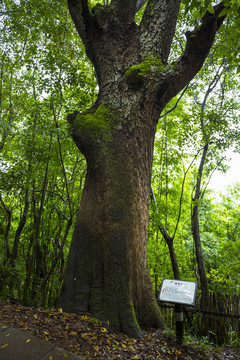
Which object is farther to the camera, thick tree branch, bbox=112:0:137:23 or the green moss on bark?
thick tree branch, bbox=112:0:137:23

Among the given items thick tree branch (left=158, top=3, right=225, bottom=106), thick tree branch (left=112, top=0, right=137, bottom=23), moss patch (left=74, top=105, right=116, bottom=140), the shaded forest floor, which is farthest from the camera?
thick tree branch (left=112, top=0, right=137, bottom=23)

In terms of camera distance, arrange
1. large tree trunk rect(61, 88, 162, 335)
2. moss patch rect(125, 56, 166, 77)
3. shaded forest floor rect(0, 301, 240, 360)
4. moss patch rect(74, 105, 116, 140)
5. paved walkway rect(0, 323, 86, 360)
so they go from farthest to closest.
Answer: moss patch rect(125, 56, 166, 77) < moss patch rect(74, 105, 116, 140) < large tree trunk rect(61, 88, 162, 335) < shaded forest floor rect(0, 301, 240, 360) < paved walkway rect(0, 323, 86, 360)

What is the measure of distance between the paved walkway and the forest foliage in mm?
2050

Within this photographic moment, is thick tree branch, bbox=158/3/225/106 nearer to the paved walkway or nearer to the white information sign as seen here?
the white information sign

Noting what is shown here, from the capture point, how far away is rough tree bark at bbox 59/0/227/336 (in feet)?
9.41

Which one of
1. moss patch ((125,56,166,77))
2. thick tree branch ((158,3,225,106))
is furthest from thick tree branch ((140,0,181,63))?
thick tree branch ((158,3,225,106))

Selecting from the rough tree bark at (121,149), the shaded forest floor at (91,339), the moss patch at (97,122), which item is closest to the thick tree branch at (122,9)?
the rough tree bark at (121,149)

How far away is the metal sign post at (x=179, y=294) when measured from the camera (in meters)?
2.82

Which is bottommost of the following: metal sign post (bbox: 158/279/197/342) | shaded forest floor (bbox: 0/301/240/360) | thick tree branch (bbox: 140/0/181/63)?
shaded forest floor (bbox: 0/301/240/360)

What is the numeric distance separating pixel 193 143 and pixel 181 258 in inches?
181

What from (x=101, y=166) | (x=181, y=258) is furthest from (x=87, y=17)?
(x=181, y=258)

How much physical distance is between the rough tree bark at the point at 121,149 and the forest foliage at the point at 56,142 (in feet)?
2.48

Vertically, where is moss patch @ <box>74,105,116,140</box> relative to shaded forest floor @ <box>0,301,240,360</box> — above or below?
above

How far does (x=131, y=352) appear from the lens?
2359 millimetres
